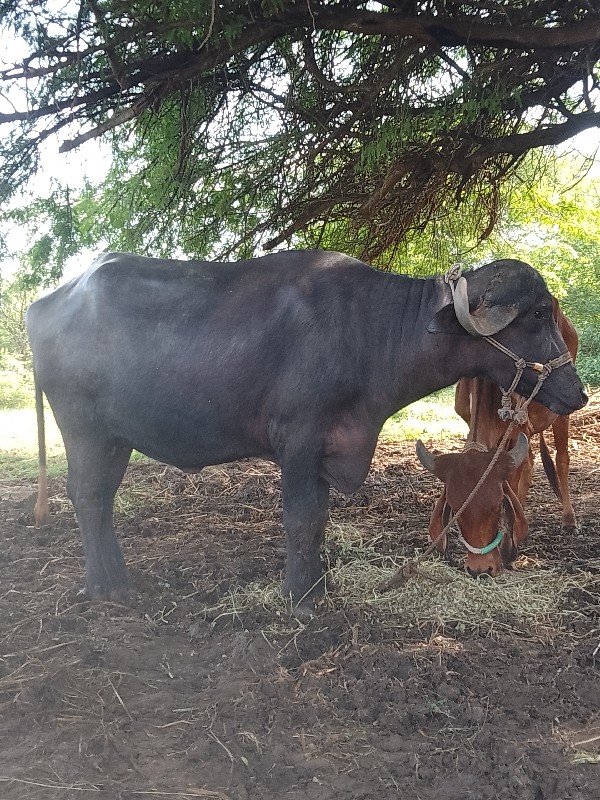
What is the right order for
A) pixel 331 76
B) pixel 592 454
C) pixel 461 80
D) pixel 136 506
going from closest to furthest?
pixel 461 80 → pixel 331 76 → pixel 136 506 → pixel 592 454

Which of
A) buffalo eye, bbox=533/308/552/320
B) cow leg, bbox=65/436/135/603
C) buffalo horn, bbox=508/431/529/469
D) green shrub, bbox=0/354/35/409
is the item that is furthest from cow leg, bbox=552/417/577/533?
green shrub, bbox=0/354/35/409

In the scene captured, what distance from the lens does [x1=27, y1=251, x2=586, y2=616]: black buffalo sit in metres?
4.47

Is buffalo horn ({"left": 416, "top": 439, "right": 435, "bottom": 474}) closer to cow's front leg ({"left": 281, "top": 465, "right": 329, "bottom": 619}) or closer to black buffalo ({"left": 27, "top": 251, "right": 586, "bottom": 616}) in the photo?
black buffalo ({"left": 27, "top": 251, "right": 586, "bottom": 616})

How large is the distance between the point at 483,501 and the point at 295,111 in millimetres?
3479

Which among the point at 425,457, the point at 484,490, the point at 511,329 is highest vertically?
the point at 511,329

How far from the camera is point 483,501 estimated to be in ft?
15.4

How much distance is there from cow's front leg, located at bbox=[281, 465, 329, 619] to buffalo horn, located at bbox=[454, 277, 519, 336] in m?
1.30

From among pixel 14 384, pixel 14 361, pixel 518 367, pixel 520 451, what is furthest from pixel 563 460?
pixel 14 361

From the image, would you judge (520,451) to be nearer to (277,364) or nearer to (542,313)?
(542,313)

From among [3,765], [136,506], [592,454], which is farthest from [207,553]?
[592,454]

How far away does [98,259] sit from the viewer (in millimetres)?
5191

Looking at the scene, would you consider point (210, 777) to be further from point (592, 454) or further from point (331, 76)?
point (592, 454)

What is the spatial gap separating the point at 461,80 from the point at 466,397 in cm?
250

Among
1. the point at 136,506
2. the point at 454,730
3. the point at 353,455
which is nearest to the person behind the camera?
the point at 454,730
